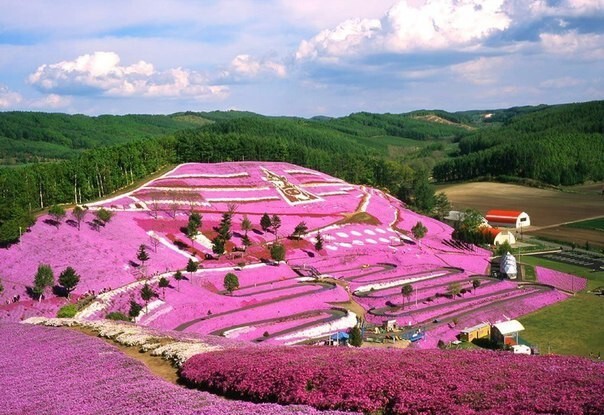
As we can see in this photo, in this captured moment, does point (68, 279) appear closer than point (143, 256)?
Yes

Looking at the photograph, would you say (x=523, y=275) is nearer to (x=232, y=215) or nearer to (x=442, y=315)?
(x=442, y=315)

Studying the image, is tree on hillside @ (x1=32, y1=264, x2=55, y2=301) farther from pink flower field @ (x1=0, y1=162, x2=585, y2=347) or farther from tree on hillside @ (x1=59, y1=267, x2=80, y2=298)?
pink flower field @ (x1=0, y1=162, x2=585, y2=347)

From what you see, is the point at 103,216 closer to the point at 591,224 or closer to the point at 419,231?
the point at 419,231

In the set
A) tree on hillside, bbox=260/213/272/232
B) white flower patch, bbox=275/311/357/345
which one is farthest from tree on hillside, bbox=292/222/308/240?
white flower patch, bbox=275/311/357/345

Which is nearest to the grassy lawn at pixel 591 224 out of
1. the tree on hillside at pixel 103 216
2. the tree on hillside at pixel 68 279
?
the tree on hillside at pixel 103 216

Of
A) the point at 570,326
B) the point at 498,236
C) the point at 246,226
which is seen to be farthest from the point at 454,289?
the point at 498,236

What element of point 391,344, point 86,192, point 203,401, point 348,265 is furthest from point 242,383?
point 86,192
